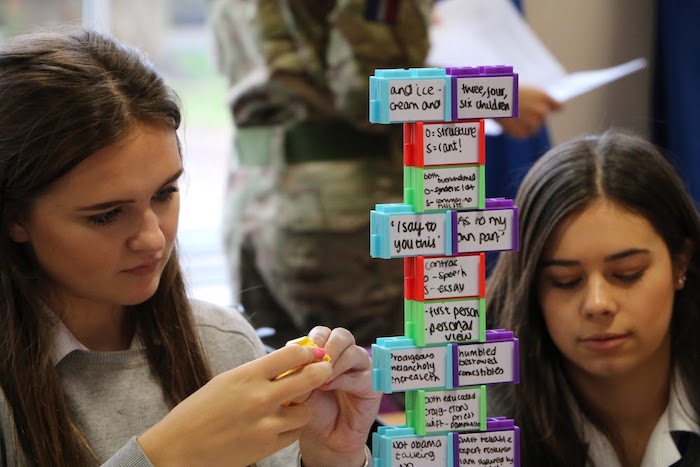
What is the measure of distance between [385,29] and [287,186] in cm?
48

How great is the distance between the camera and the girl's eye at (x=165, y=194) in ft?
4.26

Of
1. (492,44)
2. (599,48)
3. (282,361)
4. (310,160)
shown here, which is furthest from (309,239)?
(599,48)

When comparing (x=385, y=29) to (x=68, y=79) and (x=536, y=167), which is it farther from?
(x=68, y=79)

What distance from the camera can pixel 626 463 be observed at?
1578mm

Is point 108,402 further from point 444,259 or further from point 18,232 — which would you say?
point 444,259

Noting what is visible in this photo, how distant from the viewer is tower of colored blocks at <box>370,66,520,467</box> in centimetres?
106

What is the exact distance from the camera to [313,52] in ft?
7.92

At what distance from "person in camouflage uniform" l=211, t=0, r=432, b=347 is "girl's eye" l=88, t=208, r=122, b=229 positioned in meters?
1.16

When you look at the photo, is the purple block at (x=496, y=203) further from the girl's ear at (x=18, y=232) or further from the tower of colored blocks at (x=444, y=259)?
the girl's ear at (x=18, y=232)

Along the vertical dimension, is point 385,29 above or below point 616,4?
below

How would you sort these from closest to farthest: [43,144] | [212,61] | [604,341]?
[43,144] → [604,341] → [212,61]

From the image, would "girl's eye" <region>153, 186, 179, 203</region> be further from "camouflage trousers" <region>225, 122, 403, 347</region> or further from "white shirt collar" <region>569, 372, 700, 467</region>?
"camouflage trousers" <region>225, 122, 403, 347</region>

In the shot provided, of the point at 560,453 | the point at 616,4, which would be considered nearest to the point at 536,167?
the point at 560,453

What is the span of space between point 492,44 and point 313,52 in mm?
412
